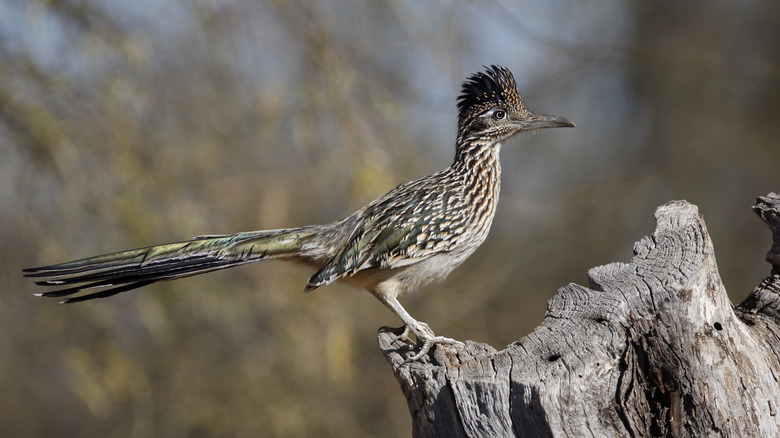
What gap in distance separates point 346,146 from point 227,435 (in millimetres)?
3406

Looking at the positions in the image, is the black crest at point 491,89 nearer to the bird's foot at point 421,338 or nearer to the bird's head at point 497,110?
the bird's head at point 497,110

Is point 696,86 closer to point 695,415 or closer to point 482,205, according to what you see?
point 482,205

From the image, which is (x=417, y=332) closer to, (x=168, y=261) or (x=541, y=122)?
(x=168, y=261)

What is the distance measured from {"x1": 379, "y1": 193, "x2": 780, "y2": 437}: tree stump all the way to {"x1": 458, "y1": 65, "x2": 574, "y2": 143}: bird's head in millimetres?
2387

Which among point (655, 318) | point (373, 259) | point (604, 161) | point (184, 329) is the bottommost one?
point (655, 318)

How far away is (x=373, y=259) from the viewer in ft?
16.0

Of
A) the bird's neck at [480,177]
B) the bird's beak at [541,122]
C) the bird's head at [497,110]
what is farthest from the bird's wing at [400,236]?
the bird's beak at [541,122]

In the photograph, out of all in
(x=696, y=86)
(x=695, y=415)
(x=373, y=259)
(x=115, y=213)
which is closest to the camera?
(x=695, y=415)

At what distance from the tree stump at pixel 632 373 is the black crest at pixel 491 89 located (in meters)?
2.47

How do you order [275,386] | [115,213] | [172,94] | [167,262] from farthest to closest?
1. [275,386]
2. [172,94]
3. [115,213]
4. [167,262]

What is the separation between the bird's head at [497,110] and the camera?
547cm

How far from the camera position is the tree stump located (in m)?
2.90

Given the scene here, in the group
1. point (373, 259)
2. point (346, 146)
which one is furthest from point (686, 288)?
point (346, 146)

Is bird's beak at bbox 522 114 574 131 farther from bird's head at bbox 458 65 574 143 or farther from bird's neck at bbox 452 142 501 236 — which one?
bird's neck at bbox 452 142 501 236
